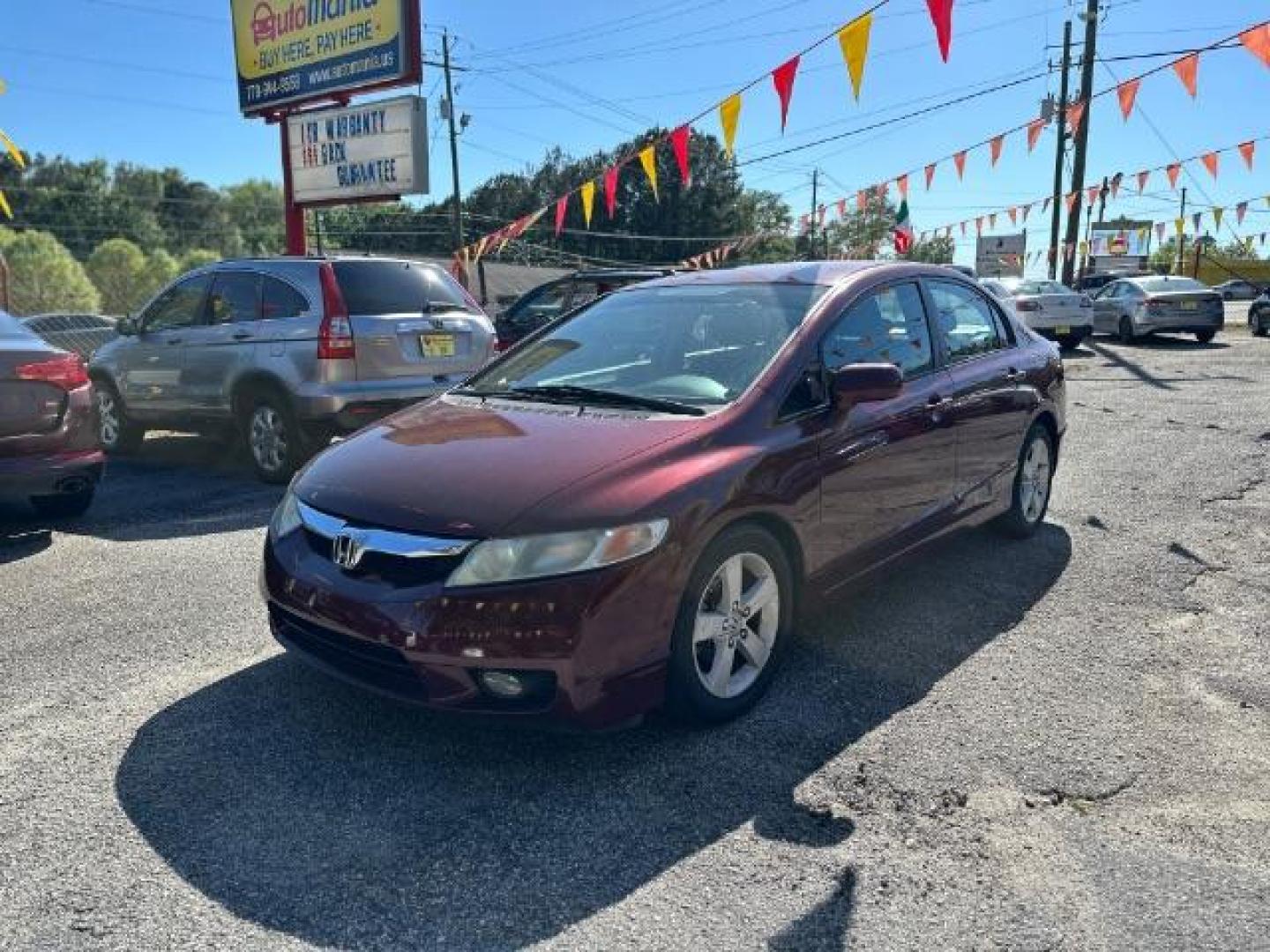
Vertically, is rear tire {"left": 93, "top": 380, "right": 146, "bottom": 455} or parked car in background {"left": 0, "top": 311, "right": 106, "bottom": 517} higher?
parked car in background {"left": 0, "top": 311, "right": 106, "bottom": 517}

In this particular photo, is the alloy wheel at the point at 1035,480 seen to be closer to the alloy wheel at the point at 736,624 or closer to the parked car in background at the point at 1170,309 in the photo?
the alloy wheel at the point at 736,624

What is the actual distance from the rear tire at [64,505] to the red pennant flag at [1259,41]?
9876 mm

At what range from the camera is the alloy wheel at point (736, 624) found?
3225 mm

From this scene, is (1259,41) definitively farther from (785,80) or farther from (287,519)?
(287,519)

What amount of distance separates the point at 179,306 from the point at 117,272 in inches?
2362

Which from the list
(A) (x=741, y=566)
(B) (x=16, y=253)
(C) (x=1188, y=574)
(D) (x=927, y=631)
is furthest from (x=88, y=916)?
(B) (x=16, y=253)

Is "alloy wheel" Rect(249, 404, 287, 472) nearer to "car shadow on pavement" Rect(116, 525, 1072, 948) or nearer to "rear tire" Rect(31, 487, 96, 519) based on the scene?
"rear tire" Rect(31, 487, 96, 519)

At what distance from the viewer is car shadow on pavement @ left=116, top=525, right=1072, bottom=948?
2412mm

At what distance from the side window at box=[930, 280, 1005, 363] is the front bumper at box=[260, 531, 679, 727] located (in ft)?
7.78

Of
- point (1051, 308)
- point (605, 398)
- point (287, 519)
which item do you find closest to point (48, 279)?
point (1051, 308)

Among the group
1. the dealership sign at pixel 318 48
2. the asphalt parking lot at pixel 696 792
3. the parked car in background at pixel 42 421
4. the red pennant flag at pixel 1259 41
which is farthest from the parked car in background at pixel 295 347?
the red pennant flag at pixel 1259 41

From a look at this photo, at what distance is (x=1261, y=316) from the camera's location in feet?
67.4

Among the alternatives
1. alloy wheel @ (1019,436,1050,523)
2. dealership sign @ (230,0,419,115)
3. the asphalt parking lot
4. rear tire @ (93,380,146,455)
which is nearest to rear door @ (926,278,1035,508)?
alloy wheel @ (1019,436,1050,523)

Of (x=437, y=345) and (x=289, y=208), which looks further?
(x=289, y=208)
